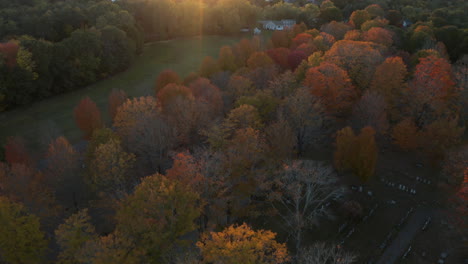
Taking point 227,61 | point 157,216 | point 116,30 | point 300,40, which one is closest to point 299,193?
point 157,216

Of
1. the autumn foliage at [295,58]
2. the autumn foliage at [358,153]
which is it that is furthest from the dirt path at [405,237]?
the autumn foliage at [295,58]

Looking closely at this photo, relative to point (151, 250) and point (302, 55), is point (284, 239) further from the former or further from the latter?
point (302, 55)

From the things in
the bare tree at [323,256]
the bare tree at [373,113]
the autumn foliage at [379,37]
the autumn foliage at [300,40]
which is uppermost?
the autumn foliage at [379,37]

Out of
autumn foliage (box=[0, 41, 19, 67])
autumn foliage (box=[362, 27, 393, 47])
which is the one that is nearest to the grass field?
autumn foliage (box=[0, 41, 19, 67])

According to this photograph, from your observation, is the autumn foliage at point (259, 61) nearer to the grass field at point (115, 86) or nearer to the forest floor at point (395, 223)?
the grass field at point (115, 86)

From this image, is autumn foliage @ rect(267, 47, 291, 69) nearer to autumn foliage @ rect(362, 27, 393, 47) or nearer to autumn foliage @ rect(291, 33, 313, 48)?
autumn foliage @ rect(291, 33, 313, 48)
